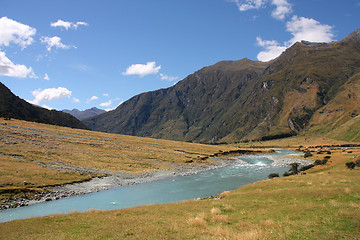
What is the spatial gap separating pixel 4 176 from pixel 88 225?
3840 cm

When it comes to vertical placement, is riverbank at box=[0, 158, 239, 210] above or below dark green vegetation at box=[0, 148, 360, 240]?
below

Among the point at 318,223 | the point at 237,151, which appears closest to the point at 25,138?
the point at 318,223

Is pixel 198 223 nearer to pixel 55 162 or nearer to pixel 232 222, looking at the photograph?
pixel 232 222

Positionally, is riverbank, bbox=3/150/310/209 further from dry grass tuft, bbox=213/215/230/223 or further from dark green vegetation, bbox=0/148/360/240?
dry grass tuft, bbox=213/215/230/223

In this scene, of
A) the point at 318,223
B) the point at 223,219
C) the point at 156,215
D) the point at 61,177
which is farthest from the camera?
the point at 61,177

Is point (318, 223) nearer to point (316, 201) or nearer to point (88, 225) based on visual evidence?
point (316, 201)

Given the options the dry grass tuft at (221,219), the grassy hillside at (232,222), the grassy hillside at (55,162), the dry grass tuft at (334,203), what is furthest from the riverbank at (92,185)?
the dry grass tuft at (334,203)

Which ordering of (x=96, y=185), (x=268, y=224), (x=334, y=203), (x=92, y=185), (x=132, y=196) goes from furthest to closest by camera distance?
(x=96, y=185) → (x=92, y=185) → (x=132, y=196) → (x=334, y=203) → (x=268, y=224)

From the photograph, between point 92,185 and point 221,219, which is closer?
point 221,219

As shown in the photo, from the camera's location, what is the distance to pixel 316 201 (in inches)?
983

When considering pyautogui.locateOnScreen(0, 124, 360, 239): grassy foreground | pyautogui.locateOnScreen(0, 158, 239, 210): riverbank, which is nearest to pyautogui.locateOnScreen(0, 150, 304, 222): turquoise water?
pyautogui.locateOnScreen(0, 158, 239, 210): riverbank

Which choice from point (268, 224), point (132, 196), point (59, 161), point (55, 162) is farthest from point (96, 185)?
point (268, 224)

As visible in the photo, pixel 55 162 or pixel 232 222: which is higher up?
pixel 232 222

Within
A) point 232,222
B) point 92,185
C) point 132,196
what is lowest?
point 132,196
